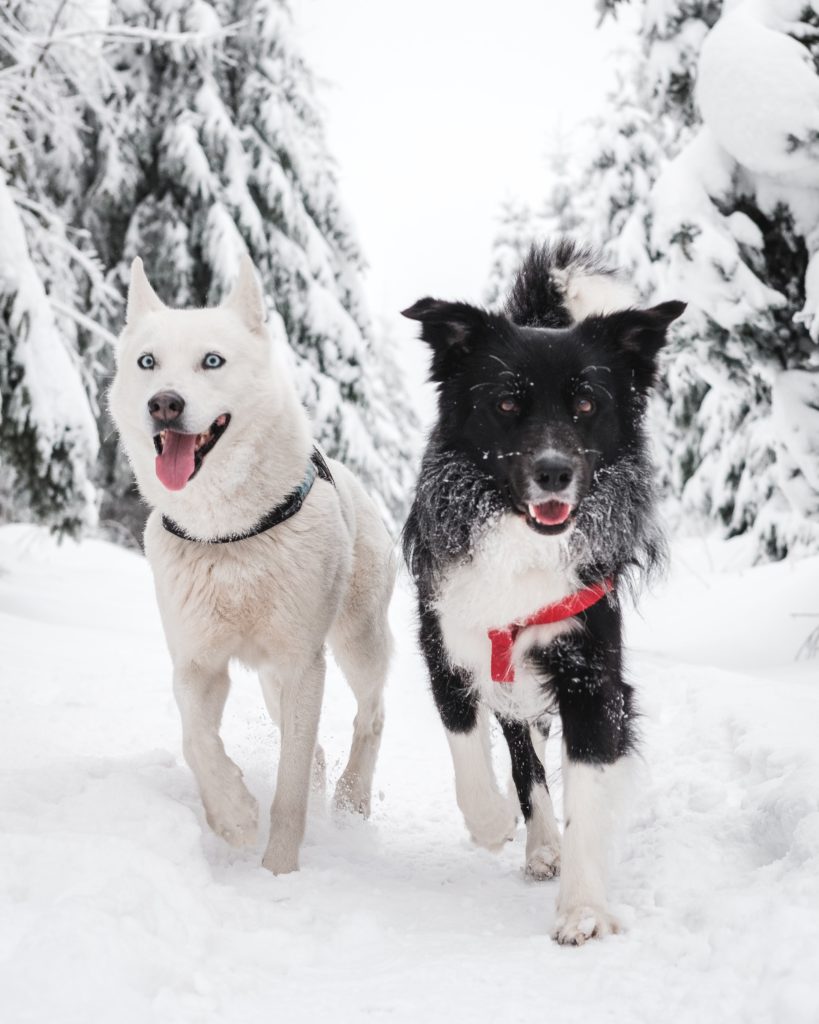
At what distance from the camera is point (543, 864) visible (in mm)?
3668

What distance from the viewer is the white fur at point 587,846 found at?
9.12ft

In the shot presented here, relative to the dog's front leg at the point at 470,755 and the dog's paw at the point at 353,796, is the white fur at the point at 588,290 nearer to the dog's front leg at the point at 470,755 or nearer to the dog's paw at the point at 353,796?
the dog's front leg at the point at 470,755

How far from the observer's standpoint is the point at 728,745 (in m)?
4.58

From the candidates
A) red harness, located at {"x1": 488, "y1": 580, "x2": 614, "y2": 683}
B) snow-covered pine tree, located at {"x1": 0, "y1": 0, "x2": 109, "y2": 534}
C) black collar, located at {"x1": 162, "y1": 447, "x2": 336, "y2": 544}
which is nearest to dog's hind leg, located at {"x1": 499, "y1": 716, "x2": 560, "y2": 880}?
Answer: red harness, located at {"x1": 488, "y1": 580, "x2": 614, "y2": 683}

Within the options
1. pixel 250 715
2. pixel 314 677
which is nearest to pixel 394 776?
pixel 250 715

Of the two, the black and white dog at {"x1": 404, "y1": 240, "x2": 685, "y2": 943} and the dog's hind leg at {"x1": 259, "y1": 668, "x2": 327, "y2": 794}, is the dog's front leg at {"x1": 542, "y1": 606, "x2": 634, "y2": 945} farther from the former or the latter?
the dog's hind leg at {"x1": 259, "y1": 668, "x2": 327, "y2": 794}

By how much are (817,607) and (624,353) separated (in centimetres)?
511

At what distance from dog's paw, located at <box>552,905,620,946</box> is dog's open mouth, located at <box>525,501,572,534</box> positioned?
113cm

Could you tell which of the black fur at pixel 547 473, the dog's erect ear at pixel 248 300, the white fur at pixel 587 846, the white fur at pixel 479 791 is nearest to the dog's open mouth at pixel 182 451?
the dog's erect ear at pixel 248 300

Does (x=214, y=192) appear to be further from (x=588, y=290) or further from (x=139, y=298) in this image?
(x=588, y=290)

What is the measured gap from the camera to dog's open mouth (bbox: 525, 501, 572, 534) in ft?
10.4

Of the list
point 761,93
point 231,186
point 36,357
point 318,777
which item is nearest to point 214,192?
point 231,186

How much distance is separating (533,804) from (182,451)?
1.91 m

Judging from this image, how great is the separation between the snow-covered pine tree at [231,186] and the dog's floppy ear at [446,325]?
1110cm
